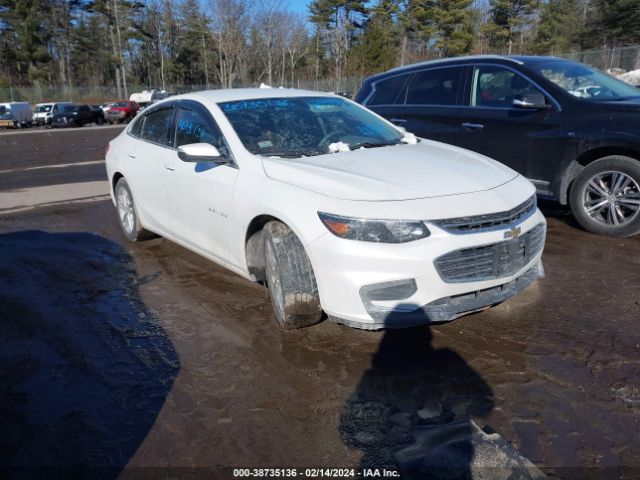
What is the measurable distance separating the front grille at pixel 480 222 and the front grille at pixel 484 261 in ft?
0.35

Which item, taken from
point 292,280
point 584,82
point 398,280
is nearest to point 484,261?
point 398,280

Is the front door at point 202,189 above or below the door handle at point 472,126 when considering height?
below

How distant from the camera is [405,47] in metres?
55.1

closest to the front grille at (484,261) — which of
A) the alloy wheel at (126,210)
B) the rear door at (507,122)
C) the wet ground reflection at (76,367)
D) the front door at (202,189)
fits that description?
the front door at (202,189)

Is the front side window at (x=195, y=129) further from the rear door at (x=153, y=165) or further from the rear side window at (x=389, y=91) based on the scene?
the rear side window at (x=389, y=91)

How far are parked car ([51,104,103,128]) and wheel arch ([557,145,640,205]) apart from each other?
3585cm

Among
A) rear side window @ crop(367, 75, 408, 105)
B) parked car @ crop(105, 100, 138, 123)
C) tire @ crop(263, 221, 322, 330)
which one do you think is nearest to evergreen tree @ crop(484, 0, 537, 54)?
parked car @ crop(105, 100, 138, 123)

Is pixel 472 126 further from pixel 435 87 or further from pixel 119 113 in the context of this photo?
pixel 119 113

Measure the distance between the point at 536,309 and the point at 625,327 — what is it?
0.57 meters

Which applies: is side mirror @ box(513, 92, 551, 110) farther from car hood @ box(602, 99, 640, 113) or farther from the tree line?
the tree line

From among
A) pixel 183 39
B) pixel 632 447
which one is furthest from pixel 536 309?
pixel 183 39

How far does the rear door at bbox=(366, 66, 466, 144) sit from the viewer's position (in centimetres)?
628

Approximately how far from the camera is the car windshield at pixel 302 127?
402 centimetres

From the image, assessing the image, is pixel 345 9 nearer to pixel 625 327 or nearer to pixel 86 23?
pixel 86 23
